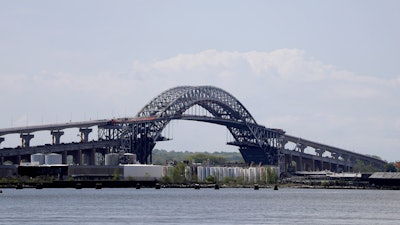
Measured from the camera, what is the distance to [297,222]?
103625mm

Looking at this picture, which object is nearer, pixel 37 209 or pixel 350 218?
pixel 350 218

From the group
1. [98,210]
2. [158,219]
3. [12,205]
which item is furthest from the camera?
[12,205]

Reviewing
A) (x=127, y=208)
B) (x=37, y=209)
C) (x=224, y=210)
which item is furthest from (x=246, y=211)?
(x=37, y=209)

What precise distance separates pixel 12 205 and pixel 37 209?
36.8ft

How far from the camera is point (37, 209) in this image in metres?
125

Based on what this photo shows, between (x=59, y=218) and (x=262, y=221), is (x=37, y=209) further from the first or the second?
(x=262, y=221)

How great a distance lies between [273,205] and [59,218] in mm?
40370

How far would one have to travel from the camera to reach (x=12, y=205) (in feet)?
443

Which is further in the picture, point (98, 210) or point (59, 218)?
point (98, 210)

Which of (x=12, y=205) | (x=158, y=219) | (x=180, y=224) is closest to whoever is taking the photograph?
(x=180, y=224)

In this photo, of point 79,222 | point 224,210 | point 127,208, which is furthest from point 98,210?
point 79,222

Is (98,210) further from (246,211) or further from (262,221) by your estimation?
(262,221)

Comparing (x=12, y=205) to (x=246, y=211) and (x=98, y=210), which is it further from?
(x=246, y=211)

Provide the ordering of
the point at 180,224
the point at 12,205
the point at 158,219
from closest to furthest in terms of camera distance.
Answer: the point at 180,224 → the point at 158,219 → the point at 12,205
